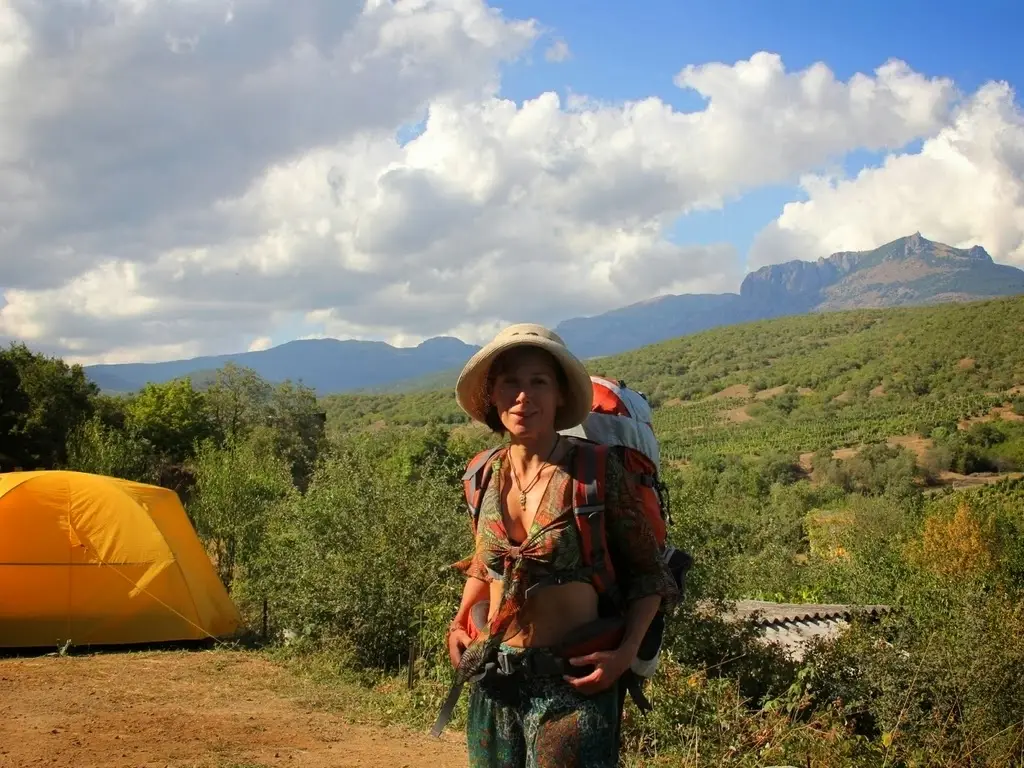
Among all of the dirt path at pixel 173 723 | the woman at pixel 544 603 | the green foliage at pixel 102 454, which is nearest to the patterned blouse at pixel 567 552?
the woman at pixel 544 603

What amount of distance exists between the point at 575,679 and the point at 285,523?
10.2 metres

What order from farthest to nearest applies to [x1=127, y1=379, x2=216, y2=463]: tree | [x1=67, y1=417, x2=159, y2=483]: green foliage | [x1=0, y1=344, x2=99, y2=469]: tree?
[x1=127, y1=379, x2=216, y2=463]: tree, [x1=0, y1=344, x2=99, y2=469]: tree, [x1=67, y1=417, x2=159, y2=483]: green foliage

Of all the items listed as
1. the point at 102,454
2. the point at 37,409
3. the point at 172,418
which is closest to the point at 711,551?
the point at 102,454

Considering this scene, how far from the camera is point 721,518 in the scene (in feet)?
35.3

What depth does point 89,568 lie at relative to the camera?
10148 mm

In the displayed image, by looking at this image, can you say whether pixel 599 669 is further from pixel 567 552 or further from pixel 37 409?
pixel 37 409

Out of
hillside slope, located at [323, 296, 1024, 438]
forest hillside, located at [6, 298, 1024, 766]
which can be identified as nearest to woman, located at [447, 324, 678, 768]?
forest hillside, located at [6, 298, 1024, 766]

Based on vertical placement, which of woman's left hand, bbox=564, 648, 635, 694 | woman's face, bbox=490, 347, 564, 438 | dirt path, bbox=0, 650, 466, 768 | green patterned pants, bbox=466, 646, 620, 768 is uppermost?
woman's face, bbox=490, 347, 564, 438

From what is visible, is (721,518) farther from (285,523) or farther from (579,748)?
(579,748)

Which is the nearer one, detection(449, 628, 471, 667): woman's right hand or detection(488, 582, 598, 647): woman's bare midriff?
detection(488, 582, 598, 647): woman's bare midriff

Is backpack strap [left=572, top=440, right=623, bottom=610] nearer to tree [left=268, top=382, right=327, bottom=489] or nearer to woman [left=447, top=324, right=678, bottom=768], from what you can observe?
woman [left=447, top=324, right=678, bottom=768]

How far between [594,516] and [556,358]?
49 centimetres

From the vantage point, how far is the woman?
2133 millimetres

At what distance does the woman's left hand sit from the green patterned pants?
5 cm
